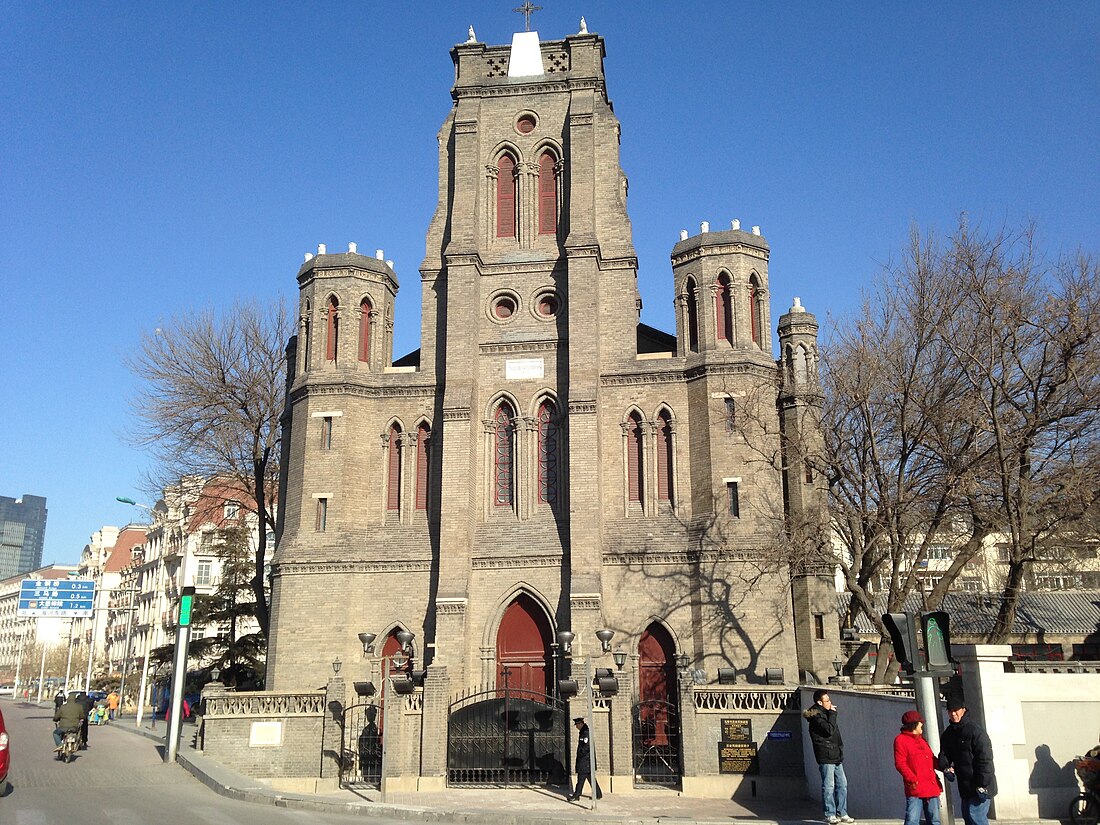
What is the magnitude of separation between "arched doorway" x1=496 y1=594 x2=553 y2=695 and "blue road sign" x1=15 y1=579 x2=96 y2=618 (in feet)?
65.7

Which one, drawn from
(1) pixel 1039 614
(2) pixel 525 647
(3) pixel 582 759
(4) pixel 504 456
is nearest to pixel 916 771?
(3) pixel 582 759

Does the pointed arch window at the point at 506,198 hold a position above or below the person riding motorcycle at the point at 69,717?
above

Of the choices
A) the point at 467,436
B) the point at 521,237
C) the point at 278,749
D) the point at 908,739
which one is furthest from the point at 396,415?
the point at 908,739

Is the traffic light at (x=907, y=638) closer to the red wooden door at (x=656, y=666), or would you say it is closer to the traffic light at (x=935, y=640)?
the traffic light at (x=935, y=640)

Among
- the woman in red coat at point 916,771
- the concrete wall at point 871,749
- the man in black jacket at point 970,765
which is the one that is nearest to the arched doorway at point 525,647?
the concrete wall at point 871,749

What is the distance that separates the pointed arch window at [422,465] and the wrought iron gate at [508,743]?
26.0ft

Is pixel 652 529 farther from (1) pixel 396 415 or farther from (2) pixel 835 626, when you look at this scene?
(1) pixel 396 415

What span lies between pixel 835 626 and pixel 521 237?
14983 mm

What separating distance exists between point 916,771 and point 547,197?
23.9 meters

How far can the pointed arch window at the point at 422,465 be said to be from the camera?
28406 mm

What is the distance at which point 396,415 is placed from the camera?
95.9 ft

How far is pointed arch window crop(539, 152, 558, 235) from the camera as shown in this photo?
1219 inches

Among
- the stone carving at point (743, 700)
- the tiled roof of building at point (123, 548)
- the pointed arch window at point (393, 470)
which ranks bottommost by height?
the stone carving at point (743, 700)

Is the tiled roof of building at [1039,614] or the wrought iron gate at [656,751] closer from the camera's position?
the wrought iron gate at [656,751]
